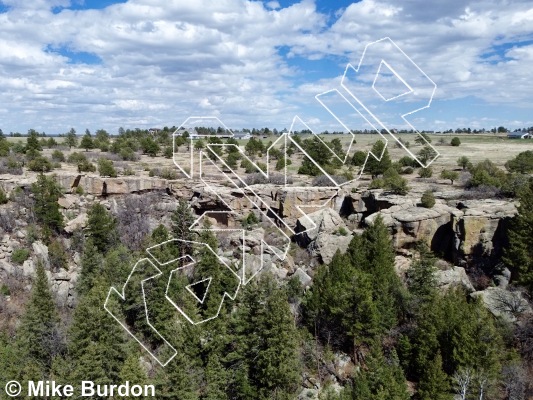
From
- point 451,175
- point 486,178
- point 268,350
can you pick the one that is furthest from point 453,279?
point 451,175

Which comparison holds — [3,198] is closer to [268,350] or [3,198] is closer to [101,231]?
[101,231]

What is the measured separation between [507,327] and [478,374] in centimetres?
442

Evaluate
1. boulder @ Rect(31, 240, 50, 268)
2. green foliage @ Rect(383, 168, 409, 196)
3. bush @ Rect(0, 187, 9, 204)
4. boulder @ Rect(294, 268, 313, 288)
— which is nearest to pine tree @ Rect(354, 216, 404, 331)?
boulder @ Rect(294, 268, 313, 288)

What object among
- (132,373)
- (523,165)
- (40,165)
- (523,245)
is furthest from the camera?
(40,165)

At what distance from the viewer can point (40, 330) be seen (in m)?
21.4

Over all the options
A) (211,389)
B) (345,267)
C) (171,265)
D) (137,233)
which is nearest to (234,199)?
(137,233)

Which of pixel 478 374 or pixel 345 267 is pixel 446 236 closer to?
pixel 345 267

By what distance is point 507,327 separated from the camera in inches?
868

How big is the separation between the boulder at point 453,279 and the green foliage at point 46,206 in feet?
92.6

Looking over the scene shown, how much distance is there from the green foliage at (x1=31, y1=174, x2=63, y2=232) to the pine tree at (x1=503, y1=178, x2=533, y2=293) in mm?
31864

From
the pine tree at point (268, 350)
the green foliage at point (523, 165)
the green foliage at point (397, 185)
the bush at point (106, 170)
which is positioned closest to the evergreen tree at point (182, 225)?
the pine tree at point (268, 350)

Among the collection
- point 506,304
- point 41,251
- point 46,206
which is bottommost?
point 41,251

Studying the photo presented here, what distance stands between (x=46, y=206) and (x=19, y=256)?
15.0 feet

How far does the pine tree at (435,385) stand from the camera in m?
18.5
